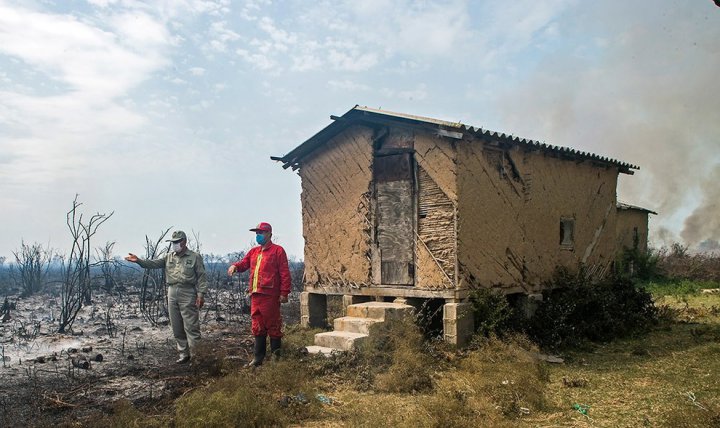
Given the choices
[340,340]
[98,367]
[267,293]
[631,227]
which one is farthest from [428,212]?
[631,227]

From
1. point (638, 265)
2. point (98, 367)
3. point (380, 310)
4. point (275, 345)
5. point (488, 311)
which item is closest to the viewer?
point (275, 345)

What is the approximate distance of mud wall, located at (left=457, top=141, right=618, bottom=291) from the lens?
9328 millimetres

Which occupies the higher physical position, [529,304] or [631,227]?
[631,227]

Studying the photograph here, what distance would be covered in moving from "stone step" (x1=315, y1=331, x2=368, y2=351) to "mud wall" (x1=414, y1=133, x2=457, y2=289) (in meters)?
1.67

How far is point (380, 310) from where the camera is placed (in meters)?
8.84

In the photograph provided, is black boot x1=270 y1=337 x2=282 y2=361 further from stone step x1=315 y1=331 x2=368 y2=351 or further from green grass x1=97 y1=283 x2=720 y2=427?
stone step x1=315 y1=331 x2=368 y2=351

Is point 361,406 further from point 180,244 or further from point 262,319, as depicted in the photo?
point 180,244

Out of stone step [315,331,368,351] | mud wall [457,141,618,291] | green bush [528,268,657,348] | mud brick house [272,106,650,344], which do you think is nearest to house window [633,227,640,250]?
mud wall [457,141,618,291]

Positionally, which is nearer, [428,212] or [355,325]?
[355,325]

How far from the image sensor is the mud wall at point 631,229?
875 inches

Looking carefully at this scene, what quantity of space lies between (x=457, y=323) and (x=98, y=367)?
17.9 feet

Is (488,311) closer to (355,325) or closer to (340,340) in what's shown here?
(355,325)

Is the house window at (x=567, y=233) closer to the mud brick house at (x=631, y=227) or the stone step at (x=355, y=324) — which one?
the stone step at (x=355, y=324)

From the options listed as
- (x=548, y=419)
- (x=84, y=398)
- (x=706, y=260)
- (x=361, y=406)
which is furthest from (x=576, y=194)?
(x=706, y=260)
